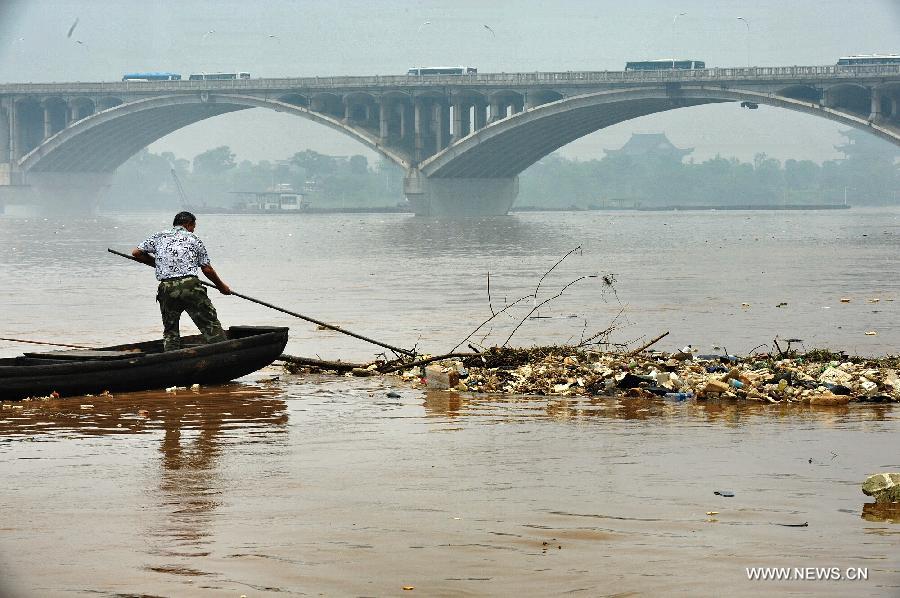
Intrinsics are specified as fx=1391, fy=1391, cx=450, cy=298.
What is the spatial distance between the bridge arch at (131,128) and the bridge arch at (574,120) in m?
6.59

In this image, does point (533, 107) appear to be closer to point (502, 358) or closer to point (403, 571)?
point (502, 358)

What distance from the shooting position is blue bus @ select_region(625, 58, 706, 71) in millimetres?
104000

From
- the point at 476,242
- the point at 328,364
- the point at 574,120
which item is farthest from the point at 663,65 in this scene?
the point at 328,364

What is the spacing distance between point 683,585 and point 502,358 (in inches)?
376

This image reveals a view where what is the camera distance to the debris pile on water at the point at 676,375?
47.6ft

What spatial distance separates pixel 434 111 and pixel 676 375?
9829 centimetres

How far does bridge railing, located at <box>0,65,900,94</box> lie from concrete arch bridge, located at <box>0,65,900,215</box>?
0.10 m

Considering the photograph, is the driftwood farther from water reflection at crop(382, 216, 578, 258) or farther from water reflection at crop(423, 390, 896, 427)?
water reflection at crop(382, 216, 578, 258)

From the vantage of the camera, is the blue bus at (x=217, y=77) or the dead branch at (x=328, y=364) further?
the blue bus at (x=217, y=77)

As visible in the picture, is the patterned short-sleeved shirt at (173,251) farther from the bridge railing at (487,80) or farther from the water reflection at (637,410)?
the bridge railing at (487,80)

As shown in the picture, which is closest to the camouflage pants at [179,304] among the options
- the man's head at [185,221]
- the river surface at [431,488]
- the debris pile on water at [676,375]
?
the man's head at [185,221]

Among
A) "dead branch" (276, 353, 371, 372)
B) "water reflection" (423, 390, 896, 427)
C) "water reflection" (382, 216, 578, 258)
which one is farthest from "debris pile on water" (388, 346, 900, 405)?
"water reflection" (382, 216, 578, 258)

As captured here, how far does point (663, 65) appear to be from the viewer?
349 feet

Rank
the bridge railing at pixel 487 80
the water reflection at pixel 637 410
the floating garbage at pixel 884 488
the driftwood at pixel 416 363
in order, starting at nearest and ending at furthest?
1. the floating garbage at pixel 884 488
2. the water reflection at pixel 637 410
3. the driftwood at pixel 416 363
4. the bridge railing at pixel 487 80
